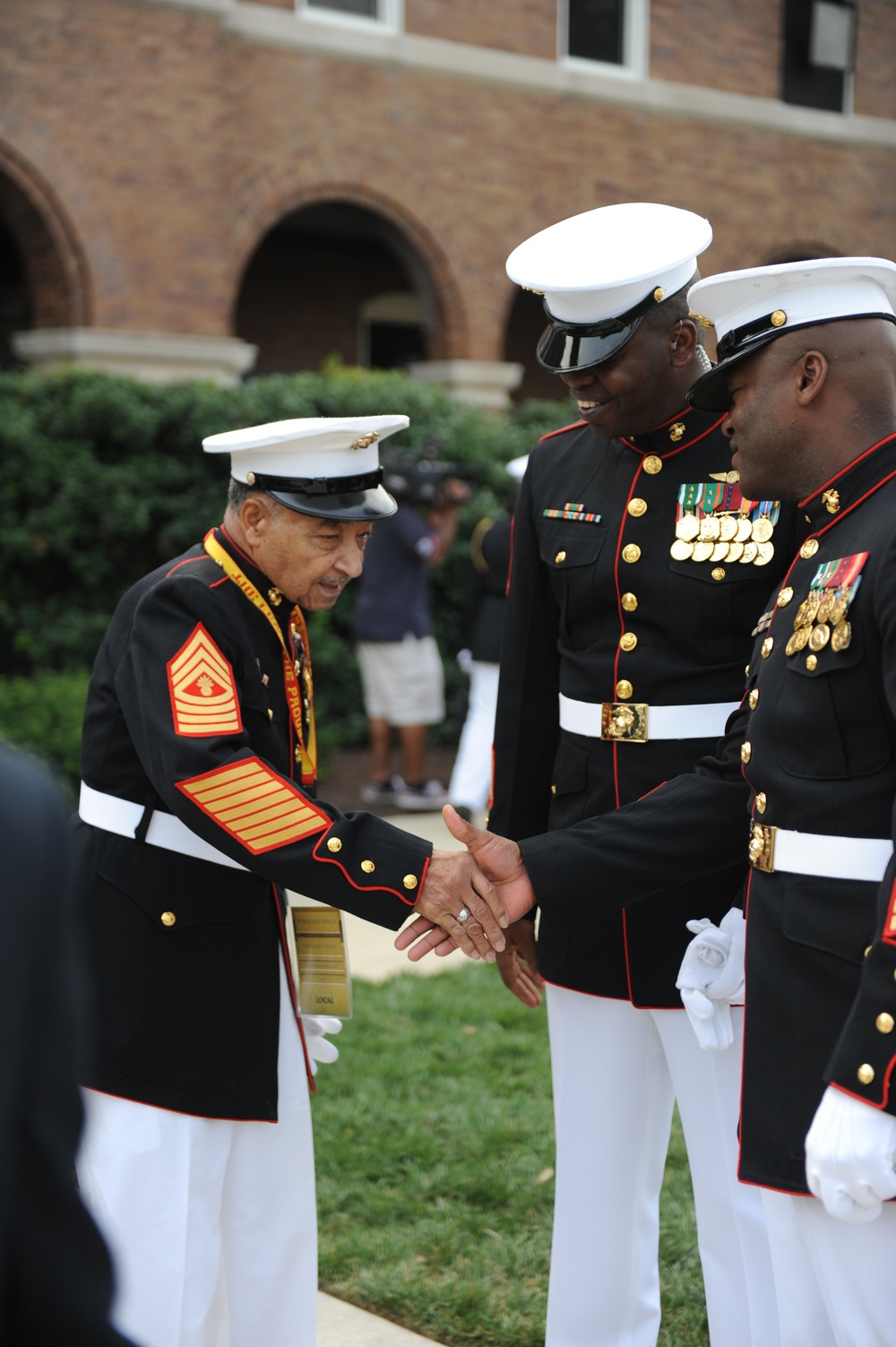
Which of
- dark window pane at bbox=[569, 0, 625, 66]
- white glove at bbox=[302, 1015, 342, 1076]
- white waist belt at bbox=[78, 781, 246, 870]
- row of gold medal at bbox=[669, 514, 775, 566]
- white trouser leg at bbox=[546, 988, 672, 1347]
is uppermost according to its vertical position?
dark window pane at bbox=[569, 0, 625, 66]

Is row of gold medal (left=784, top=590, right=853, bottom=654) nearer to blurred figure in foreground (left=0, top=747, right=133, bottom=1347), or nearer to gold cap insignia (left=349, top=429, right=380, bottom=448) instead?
gold cap insignia (left=349, top=429, right=380, bottom=448)

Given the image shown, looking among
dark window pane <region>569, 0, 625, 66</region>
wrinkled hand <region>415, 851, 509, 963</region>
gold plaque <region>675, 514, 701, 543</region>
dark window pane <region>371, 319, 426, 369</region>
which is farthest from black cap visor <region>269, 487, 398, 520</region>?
dark window pane <region>371, 319, 426, 369</region>

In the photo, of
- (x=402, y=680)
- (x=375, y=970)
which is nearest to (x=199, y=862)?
(x=375, y=970)

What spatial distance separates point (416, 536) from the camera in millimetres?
9023

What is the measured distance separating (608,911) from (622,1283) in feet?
2.63

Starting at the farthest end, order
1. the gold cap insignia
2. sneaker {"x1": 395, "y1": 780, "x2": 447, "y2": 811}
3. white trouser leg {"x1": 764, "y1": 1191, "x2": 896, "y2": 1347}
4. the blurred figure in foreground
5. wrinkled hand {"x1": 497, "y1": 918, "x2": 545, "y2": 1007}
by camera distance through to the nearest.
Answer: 1. sneaker {"x1": 395, "y1": 780, "x2": 447, "y2": 811}
2. wrinkled hand {"x1": 497, "y1": 918, "x2": 545, "y2": 1007}
3. the gold cap insignia
4. white trouser leg {"x1": 764, "y1": 1191, "x2": 896, "y2": 1347}
5. the blurred figure in foreground

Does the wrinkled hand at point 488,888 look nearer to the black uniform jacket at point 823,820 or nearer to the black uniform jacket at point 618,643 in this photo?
the black uniform jacket at point 618,643

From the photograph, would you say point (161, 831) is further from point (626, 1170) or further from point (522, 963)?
point (626, 1170)

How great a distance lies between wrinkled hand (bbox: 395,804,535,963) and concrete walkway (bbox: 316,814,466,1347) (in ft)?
3.44

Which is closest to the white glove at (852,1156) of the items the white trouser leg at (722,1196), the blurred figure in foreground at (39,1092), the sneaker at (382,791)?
the white trouser leg at (722,1196)

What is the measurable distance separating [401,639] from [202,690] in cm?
665

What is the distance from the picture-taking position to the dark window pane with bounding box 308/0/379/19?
13.4 metres

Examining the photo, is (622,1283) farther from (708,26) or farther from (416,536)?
(708,26)

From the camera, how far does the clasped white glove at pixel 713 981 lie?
2.44m
